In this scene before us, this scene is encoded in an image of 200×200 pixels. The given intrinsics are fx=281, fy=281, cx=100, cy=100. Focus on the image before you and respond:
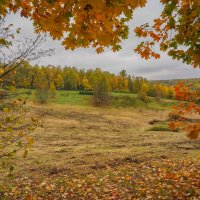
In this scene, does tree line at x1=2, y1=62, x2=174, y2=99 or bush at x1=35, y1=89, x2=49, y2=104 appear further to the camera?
tree line at x1=2, y1=62, x2=174, y2=99

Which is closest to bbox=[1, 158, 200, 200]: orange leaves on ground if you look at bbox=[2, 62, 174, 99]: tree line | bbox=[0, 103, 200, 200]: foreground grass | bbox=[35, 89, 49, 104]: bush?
bbox=[0, 103, 200, 200]: foreground grass

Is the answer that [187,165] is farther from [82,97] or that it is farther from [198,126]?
[82,97]

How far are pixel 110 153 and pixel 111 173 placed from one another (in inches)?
185

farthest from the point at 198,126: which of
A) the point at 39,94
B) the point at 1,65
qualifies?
the point at 39,94

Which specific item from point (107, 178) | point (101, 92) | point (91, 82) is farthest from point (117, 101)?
point (107, 178)

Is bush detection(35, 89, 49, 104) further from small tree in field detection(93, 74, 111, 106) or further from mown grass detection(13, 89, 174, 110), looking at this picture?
small tree in field detection(93, 74, 111, 106)

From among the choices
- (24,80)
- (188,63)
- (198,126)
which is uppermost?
(188,63)

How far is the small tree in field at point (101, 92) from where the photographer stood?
81500mm

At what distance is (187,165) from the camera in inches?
470

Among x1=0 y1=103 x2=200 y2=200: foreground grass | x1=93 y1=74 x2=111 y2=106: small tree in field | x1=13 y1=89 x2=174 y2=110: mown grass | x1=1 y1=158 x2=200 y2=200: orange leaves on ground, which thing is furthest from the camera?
x1=13 y1=89 x2=174 y2=110: mown grass

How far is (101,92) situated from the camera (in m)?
82.8

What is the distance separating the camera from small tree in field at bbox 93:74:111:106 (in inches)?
3209

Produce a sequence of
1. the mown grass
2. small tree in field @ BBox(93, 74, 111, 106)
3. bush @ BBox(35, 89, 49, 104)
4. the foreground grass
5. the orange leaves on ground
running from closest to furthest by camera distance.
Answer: the orange leaves on ground, the foreground grass, bush @ BBox(35, 89, 49, 104), small tree in field @ BBox(93, 74, 111, 106), the mown grass

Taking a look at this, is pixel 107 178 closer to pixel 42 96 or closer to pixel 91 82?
pixel 42 96
